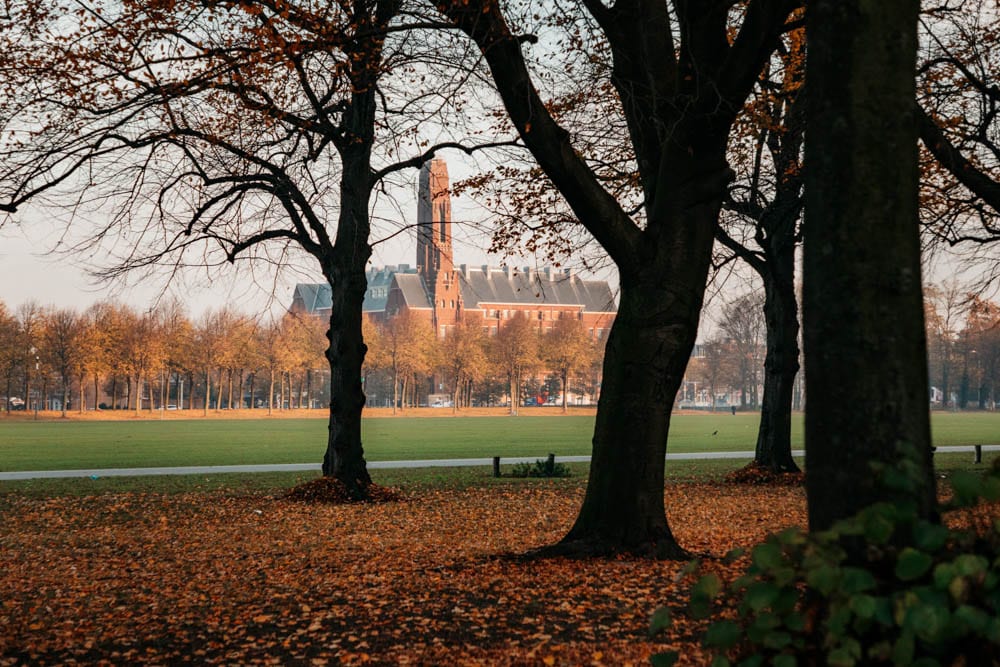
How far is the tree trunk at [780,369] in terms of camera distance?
20359 millimetres

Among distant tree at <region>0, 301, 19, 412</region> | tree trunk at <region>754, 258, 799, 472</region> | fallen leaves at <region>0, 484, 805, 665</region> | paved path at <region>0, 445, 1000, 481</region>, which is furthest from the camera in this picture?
distant tree at <region>0, 301, 19, 412</region>

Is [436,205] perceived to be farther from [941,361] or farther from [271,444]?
[941,361]

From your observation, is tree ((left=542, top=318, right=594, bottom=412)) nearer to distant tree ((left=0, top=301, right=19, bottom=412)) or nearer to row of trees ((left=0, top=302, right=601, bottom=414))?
row of trees ((left=0, top=302, right=601, bottom=414))

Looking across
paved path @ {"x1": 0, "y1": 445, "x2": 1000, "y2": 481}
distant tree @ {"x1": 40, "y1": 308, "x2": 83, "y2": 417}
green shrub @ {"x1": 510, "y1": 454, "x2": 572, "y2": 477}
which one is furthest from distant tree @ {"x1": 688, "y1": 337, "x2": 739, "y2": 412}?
green shrub @ {"x1": 510, "y1": 454, "x2": 572, "y2": 477}

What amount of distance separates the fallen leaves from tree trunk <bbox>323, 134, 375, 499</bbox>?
2.68 m

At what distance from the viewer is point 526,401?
4414 inches

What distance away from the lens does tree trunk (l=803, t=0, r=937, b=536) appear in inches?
155

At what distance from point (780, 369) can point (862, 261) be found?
17.1m

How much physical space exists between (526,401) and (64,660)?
10622 cm

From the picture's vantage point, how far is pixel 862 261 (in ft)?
13.1

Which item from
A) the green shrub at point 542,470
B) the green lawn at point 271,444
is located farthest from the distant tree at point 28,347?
the green shrub at point 542,470

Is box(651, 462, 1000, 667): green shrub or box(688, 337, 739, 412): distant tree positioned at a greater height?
box(688, 337, 739, 412): distant tree

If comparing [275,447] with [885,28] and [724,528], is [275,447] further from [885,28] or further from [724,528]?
[885,28]

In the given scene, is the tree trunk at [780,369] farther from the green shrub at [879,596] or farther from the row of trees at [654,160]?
the green shrub at [879,596]
